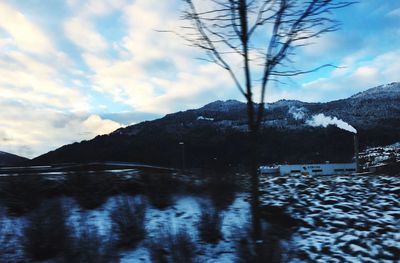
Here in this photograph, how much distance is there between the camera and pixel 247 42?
6.73 m

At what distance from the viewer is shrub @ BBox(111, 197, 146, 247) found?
6699mm

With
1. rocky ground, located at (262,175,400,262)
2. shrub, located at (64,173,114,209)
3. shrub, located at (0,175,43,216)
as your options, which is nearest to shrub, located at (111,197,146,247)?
shrub, located at (64,173,114,209)

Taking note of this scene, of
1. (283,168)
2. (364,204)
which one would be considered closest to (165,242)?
(364,204)

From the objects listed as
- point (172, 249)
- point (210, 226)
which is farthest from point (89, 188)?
point (172, 249)

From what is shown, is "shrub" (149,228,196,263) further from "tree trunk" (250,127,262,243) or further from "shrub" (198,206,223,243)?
"tree trunk" (250,127,262,243)

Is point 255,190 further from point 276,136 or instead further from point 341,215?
point 276,136

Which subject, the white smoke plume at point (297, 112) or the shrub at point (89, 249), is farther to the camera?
the white smoke plume at point (297, 112)

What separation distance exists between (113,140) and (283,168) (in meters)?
32.0

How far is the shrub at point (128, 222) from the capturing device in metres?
6.70

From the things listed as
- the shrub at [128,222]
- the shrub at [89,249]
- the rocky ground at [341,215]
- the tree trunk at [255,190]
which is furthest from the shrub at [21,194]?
the rocky ground at [341,215]

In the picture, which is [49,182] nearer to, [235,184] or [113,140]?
[235,184]

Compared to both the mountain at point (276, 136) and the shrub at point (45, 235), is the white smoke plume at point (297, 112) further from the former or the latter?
the shrub at point (45, 235)

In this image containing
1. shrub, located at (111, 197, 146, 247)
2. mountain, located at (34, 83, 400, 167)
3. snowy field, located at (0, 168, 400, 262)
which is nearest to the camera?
snowy field, located at (0, 168, 400, 262)

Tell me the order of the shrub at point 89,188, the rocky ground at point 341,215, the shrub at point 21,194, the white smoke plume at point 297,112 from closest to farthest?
the rocky ground at point 341,215 < the shrub at point 21,194 < the shrub at point 89,188 < the white smoke plume at point 297,112
